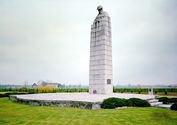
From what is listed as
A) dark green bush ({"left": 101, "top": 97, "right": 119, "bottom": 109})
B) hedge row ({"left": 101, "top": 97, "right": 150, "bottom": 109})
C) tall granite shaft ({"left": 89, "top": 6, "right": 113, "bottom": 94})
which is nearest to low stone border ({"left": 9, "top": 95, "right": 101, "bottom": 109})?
dark green bush ({"left": 101, "top": 97, "right": 119, "bottom": 109})

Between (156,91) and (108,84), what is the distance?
2219 cm

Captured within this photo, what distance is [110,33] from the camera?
73.3 ft

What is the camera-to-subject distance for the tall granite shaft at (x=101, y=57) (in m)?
20.9

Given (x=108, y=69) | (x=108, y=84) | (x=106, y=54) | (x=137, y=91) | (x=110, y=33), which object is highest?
(x=110, y=33)

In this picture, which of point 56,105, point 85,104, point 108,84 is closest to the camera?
point 85,104

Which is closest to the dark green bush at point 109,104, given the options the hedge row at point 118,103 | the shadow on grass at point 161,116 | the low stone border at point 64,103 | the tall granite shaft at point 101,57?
the hedge row at point 118,103

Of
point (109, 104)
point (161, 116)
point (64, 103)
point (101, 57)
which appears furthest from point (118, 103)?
point (101, 57)

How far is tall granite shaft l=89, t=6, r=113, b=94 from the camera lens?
68.6 ft

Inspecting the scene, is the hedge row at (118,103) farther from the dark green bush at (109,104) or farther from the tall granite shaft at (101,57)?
the tall granite shaft at (101,57)

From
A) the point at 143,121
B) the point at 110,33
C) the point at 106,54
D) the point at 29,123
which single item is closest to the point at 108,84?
the point at 106,54

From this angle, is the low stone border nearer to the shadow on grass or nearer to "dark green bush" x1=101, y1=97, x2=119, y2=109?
"dark green bush" x1=101, y1=97, x2=119, y2=109

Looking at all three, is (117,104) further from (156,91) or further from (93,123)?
(156,91)

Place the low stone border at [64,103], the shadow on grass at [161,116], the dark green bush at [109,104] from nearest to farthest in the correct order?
the shadow on grass at [161,116]
the low stone border at [64,103]
the dark green bush at [109,104]

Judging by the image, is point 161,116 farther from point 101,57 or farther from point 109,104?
point 101,57
